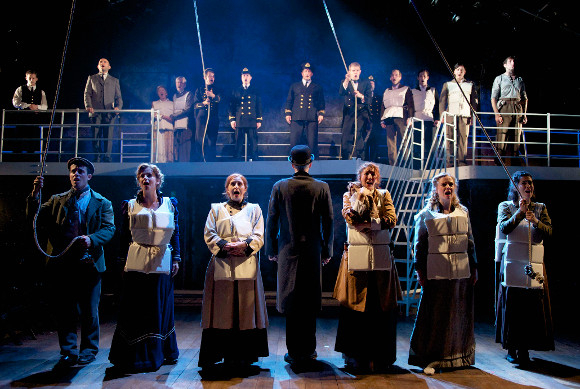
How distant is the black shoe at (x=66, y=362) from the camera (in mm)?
3770

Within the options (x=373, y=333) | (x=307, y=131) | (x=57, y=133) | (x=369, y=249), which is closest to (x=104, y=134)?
(x=57, y=133)

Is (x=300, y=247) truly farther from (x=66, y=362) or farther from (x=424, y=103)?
(x=424, y=103)

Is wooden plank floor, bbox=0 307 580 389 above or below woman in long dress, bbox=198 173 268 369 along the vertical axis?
below

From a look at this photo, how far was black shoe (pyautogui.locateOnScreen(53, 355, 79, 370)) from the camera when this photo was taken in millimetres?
3770

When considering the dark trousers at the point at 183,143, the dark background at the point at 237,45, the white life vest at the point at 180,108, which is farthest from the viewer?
the dark background at the point at 237,45

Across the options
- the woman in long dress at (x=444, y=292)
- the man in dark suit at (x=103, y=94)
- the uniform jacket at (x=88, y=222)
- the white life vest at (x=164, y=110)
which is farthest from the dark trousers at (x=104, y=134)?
the woman in long dress at (x=444, y=292)

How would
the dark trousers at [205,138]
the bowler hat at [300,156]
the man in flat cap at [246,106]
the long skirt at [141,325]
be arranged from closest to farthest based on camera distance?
1. the long skirt at [141,325]
2. the bowler hat at [300,156]
3. the man in flat cap at [246,106]
4. the dark trousers at [205,138]

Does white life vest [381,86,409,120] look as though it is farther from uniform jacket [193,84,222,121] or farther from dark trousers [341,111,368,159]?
uniform jacket [193,84,222,121]

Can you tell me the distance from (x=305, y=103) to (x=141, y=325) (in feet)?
14.9

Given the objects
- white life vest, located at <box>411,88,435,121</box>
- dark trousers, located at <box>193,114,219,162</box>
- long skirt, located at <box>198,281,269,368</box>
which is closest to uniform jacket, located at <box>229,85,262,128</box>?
dark trousers, located at <box>193,114,219,162</box>

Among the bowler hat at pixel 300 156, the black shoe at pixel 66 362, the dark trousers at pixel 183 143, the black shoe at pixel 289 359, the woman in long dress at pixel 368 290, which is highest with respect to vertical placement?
the dark trousers at pixel 183 143

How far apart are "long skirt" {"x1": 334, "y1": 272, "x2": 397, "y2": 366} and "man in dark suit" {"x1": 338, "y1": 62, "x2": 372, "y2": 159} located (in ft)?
13.2

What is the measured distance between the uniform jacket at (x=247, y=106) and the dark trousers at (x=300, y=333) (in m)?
4.39

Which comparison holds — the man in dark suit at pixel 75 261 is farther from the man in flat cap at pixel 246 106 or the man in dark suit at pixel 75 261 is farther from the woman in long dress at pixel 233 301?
the man in flat cap at pixel 246 106
